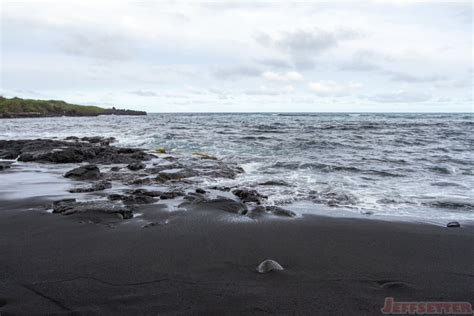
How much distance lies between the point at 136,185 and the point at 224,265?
6.66 metres

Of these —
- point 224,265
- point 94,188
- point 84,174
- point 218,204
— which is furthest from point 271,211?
point 84,174

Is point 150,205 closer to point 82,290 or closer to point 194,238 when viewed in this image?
point 194,238

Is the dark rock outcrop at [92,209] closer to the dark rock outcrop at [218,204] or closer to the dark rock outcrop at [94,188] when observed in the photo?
the dark rock outcrop at [218,204]

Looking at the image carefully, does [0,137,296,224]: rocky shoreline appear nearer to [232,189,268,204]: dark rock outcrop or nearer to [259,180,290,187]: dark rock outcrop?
[232,189,268,204]: dark rock outcrop

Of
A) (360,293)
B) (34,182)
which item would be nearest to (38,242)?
(360,293)

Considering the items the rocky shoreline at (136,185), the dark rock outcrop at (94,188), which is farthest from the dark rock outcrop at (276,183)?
the dark rock outcrop at (94,188)

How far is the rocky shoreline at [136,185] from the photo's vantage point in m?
7.28

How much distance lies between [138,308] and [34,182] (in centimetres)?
885

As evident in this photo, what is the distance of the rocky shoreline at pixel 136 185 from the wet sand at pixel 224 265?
614 millimetres

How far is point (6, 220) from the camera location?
654 cm

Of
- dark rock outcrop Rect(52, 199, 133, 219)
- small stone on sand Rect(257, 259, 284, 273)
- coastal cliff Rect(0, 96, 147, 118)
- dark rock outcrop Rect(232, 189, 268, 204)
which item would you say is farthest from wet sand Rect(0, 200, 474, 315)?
coastal cliff Rect(0, 96, 147, 118)

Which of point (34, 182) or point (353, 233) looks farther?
point (34, 182)

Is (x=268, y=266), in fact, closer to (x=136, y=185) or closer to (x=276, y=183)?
(x=276, y=183)

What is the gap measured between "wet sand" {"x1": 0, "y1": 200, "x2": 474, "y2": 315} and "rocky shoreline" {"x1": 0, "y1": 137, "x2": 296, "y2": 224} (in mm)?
614
